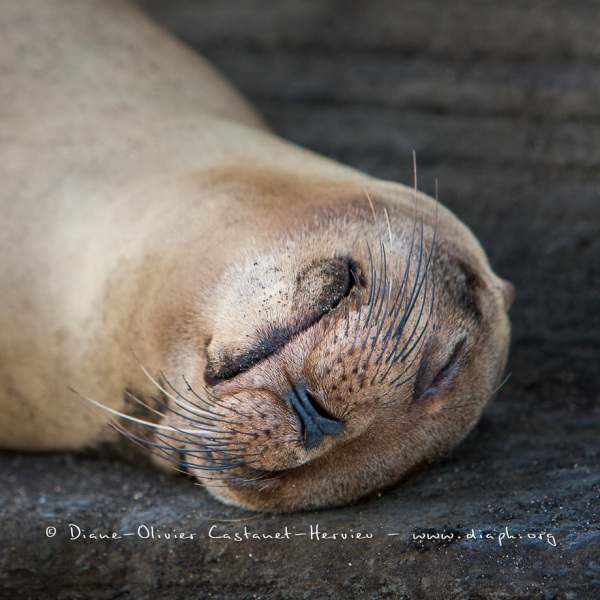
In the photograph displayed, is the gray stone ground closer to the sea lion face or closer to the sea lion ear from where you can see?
the sea lion face

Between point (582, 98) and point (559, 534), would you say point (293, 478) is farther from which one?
point (582, 98)

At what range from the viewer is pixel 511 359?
429 centimetres

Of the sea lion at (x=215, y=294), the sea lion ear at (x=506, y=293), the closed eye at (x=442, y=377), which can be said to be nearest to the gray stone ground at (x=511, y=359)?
the sea lion at (x=215, y=294)

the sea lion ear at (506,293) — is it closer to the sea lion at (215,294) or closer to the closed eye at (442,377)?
the sea lion at (215,294)

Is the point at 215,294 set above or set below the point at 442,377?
above

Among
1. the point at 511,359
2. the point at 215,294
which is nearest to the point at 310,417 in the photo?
the point at 215,294

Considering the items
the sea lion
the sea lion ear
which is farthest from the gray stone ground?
the sea lion ear

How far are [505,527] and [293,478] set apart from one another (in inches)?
25.0

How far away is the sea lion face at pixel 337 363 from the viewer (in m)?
2.56

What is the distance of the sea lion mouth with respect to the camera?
8.52 feet

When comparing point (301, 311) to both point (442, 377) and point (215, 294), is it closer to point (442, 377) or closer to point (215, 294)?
point (215, 294)

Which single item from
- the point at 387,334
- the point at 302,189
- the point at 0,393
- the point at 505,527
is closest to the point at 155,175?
the point at 302,189

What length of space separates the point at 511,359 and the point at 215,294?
1.93 m

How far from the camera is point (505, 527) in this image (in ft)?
8.86
